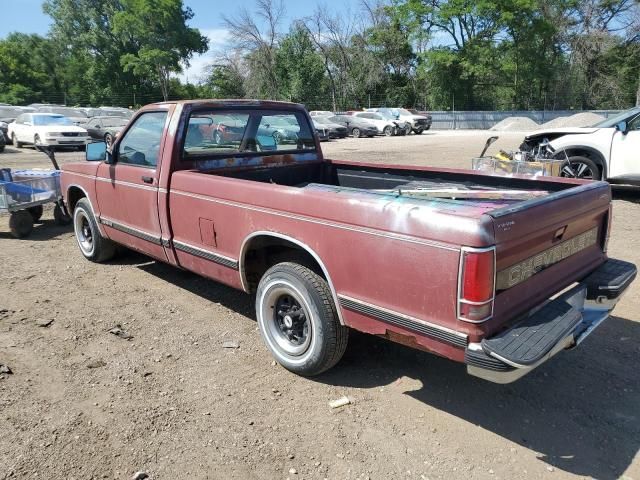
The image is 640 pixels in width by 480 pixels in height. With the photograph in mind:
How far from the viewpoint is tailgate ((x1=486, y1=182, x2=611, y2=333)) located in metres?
2.61

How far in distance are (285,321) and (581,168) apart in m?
7.77

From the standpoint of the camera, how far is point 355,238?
2912 mm

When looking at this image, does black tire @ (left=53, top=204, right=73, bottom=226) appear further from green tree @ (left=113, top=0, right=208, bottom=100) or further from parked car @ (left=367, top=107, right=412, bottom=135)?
green tree @ (left=113, top=0, right=208, bottom=100)

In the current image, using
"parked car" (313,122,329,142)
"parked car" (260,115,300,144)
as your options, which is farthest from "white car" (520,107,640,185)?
"parked car" (313,122,329,142)

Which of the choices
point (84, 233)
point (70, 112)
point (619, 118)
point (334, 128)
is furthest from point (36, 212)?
point (334, 128)

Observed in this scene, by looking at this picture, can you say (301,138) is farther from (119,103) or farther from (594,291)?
(119,103)

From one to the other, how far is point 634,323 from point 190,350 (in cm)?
369

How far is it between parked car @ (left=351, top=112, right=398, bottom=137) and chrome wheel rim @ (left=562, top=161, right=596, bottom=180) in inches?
958

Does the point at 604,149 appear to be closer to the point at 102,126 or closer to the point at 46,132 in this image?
the point at 46,132

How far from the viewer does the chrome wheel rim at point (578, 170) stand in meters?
9.20

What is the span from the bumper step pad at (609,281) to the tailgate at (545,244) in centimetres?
6

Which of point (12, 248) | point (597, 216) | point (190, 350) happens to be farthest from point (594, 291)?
point (12, 248)

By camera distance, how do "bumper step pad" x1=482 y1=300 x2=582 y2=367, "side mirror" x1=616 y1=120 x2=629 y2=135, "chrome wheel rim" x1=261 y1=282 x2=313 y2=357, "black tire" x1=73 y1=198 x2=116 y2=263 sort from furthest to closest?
"side mirror" x1=616 y1=120 x2=629 y2=135, "black tire" x1=73 y1=198 x2=116 y2=263, "chrome wheel rim" x1=261 y1=282 x2=313 y2=357, "bumper step pad" x1=482 y1=300 x2=582 y2=367

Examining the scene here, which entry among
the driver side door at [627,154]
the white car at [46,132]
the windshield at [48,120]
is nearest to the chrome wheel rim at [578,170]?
the driver side door at [627,154]
